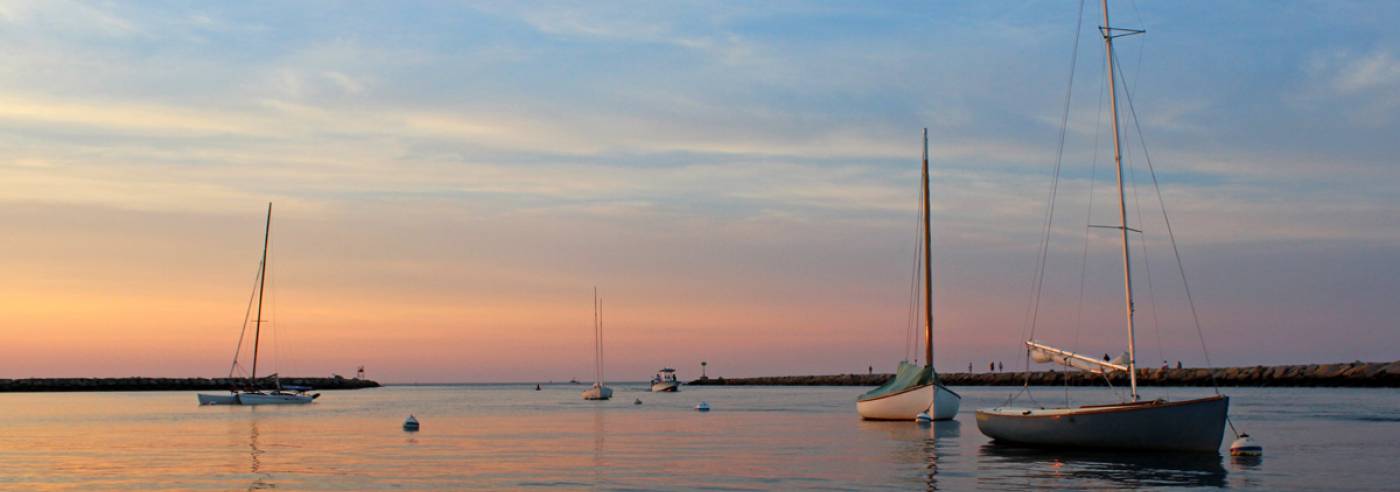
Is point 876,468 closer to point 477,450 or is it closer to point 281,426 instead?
point 477,450

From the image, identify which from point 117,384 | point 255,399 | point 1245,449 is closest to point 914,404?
point 1245,449

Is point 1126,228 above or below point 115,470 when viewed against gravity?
above

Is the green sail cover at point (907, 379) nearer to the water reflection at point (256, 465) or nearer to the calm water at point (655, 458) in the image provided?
the calm water at point (655, 458)

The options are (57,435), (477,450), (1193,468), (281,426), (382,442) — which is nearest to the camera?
(1193,468)

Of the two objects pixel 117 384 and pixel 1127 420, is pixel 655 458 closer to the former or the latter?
pixel 1127 420

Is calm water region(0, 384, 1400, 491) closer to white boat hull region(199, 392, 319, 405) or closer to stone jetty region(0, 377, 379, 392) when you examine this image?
white boat hull region(199, 392, 319, 405)

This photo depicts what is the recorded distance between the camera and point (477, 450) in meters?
40.0

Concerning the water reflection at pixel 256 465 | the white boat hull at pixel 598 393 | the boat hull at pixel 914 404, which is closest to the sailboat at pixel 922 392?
the boat hull at pixel 914 404

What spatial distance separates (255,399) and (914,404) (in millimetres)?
56813

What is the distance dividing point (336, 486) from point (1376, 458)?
90.3 ft

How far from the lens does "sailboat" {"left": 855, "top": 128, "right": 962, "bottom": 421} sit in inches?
2034

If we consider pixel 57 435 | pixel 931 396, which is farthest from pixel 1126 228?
pixel 57 435

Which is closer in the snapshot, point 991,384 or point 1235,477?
point 1235,477

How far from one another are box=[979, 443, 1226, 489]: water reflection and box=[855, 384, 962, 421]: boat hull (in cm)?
1441
